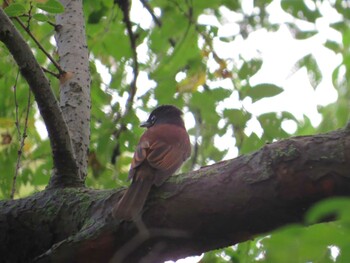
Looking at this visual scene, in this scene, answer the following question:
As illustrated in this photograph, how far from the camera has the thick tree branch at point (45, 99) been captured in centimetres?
288

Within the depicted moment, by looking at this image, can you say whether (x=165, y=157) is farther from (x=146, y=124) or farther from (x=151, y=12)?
(x=151, y=12)

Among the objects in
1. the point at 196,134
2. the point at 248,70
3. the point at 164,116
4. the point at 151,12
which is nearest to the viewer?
the point at 248,70

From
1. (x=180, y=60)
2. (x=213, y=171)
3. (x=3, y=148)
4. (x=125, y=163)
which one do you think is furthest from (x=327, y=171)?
(x=3, y=148)

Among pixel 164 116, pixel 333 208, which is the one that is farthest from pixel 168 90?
pixel 333 208

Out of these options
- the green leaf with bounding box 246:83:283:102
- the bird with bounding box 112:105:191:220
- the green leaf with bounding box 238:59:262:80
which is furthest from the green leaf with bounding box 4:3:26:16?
the green leaf with bounding box 238:59:262:80

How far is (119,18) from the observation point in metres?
5.23

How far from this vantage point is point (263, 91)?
4.05 meters

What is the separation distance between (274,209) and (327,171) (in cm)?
23

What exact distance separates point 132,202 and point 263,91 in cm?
171

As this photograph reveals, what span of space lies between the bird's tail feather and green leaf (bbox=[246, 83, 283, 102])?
1.21 meters

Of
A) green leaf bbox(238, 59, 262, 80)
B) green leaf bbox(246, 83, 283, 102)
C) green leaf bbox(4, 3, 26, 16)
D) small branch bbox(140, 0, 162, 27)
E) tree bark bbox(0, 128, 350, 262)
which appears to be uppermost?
small branch bbox(140, 0, 162, 27)

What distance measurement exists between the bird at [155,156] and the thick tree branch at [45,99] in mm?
338

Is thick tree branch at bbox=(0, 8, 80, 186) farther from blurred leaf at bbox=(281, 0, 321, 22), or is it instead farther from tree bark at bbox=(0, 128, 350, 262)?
blurred leaf at bbox=(281, 0, 321, 22)

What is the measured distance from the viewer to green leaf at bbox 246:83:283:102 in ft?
13.1
